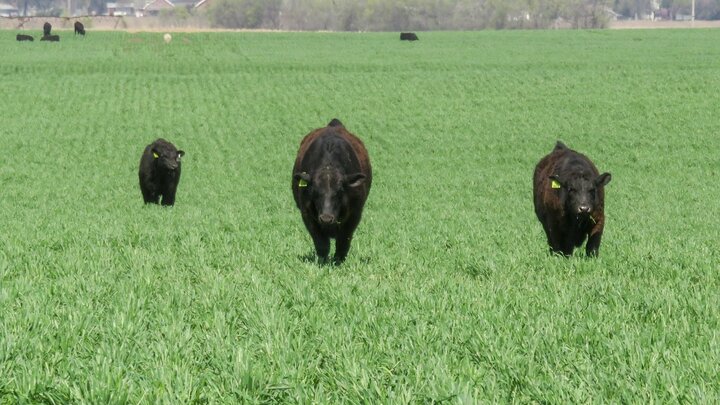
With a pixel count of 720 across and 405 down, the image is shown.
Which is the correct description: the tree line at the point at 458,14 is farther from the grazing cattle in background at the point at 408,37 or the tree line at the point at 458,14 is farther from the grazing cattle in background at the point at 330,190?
the grazing cattle in background at the point at 330,190

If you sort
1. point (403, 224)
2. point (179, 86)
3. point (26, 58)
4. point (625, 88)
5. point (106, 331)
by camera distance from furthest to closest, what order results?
1. point (26, 58)
2. point (179, 86)
3. point (625, 88)
4. point (403, 224)
5. point (106, 331)

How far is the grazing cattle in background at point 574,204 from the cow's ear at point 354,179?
2470 mm

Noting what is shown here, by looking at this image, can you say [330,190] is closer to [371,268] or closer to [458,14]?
[371,268]

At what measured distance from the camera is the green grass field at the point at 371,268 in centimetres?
504

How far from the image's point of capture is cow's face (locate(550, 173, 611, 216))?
1156 centimetres

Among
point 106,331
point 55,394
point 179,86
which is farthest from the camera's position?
point 179,86

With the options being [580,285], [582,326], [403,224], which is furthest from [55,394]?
[403,224]

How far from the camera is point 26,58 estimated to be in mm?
64062

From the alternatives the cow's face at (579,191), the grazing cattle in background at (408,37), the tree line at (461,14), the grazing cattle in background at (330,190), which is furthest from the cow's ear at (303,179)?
the tree line at (461,14)

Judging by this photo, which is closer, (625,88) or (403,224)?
(403,224)

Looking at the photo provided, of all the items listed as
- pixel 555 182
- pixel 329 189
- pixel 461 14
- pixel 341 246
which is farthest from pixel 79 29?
→ pixel 461 14

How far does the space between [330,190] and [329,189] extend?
17 mm

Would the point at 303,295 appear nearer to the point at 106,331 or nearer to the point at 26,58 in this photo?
the point at 106,331

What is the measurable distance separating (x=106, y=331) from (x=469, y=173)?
24.8 m
